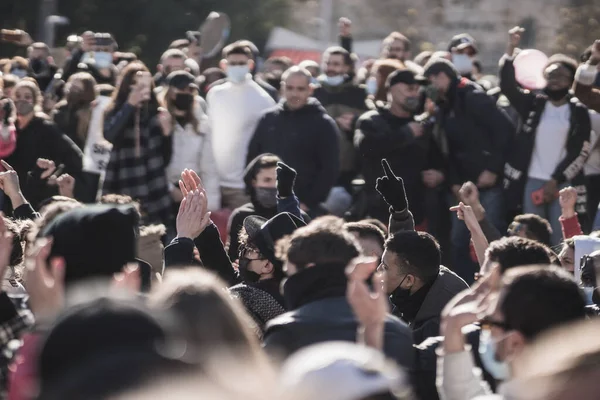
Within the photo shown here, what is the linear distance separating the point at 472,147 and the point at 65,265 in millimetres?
6663

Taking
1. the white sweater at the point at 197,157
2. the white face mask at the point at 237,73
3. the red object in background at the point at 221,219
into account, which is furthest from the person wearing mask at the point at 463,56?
the red object in background at the point at 221,219

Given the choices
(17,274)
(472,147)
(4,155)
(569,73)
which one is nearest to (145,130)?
(4,155)

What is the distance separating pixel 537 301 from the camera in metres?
3.55

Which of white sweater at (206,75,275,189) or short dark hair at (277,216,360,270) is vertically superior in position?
short dark hair at (277,216,360,270)

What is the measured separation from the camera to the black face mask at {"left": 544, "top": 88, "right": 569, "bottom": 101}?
9703 millimetres

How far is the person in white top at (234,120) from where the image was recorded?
33.6 ft

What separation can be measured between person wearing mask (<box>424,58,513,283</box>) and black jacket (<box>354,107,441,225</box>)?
18cm

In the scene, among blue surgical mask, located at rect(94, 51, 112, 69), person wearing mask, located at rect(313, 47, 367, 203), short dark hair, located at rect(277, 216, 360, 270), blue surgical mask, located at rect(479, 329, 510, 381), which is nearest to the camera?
blue surgical mask, located at rect(479, 329, 510, 381)

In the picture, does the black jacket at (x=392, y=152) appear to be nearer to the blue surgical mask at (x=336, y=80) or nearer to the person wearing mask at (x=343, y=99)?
the person wearing mask at (x=343, y=99)

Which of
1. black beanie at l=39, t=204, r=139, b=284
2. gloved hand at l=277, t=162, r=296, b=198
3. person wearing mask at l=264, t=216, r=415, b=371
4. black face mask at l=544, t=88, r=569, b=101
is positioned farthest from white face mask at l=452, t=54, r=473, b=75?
black beanie at l=39, t=204, r=139, b=284

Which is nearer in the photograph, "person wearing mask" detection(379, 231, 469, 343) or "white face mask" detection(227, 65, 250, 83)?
"person wearing mask" detection(379, 231, 469, 343)

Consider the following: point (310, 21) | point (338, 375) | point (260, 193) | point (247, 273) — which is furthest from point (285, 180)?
point (310, 21)

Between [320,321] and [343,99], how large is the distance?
7.21 m

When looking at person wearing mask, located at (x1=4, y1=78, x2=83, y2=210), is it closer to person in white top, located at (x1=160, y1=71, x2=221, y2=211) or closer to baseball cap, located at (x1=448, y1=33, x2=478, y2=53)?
person in white top, located at (x1=160, y1=71, x2=221, y2=211)
